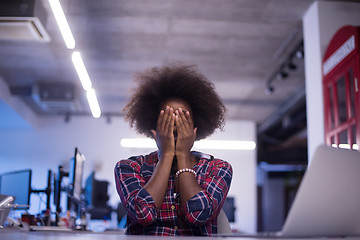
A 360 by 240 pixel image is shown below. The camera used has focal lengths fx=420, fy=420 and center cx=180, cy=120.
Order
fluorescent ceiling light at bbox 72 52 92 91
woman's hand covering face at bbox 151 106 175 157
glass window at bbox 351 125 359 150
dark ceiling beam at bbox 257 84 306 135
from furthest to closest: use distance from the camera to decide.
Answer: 1. dark ceiling beam at bbox 257 84 306 135
2. fluorescent ceiling light at bbox 72 52 92 91
3. glass window at bbox 351 125 359 150
4. woman's hand covering face at bbox 151 106 175 157

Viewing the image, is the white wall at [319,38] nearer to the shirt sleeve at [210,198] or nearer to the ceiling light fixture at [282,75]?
the ceiling light fixture at [282,75]

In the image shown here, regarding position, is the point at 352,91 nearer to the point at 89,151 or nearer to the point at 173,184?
the point at 173,184

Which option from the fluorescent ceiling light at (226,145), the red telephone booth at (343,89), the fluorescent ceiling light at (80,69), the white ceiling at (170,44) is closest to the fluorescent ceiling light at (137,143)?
the fluorescent ceiling light at (226,145)

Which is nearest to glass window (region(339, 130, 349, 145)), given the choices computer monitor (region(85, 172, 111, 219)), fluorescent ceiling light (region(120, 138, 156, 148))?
computer monitor (region(85, 172, 111, 219))

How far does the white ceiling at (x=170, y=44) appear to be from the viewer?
462 cm

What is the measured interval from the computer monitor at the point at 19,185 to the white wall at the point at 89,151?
5484 millimetres

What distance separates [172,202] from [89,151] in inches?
304

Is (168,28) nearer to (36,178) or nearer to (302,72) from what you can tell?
(302,72)

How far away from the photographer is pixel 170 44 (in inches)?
221

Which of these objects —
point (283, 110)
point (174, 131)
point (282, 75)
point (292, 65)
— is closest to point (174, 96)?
point (174, 131)

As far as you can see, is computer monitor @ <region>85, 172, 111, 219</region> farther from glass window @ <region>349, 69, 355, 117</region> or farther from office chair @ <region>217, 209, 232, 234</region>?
office chair @ <region>217, 209, 232, 234</region>

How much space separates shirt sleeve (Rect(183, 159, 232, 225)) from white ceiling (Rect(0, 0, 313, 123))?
312 cm

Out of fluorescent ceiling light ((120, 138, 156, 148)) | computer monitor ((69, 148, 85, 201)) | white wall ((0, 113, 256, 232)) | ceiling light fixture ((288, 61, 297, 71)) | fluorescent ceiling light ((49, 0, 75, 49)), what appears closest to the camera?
computer monitor ((69, 148, 85, 201))

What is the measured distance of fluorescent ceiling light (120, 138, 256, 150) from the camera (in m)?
9.10
